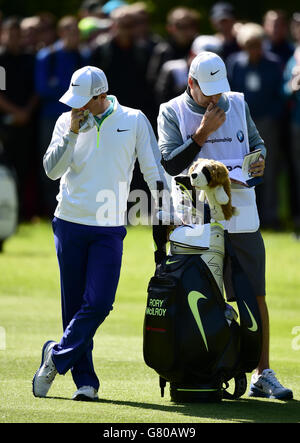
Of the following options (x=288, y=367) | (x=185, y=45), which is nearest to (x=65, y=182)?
(x=288, y=367)

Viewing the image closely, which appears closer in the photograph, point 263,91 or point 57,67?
point 263,91

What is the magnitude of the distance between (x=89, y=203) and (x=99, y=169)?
0.71ft

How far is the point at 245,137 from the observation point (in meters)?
7.79

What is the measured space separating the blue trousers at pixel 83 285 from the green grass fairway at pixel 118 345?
0.26 meters

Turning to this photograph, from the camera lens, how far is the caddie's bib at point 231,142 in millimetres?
7676

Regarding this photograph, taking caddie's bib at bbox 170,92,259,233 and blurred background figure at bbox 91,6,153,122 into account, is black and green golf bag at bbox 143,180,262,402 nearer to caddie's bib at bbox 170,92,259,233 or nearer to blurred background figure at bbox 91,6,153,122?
caddie's bib at bbox 170,92,259,233

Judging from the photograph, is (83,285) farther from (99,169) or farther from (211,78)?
(211,78)

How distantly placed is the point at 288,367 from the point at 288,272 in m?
5.09

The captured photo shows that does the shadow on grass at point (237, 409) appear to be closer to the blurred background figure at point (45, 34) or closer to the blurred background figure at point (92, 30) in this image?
the blurred background figure at point (92, 30)

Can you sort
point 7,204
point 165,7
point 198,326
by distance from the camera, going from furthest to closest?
point 165,7 < point 7,204 < point 198,326

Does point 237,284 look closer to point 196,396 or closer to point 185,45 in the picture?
point 196,396

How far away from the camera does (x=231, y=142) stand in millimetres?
7711

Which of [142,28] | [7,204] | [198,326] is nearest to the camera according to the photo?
[198,326]

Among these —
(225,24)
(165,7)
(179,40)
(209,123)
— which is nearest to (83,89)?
(209,123)
